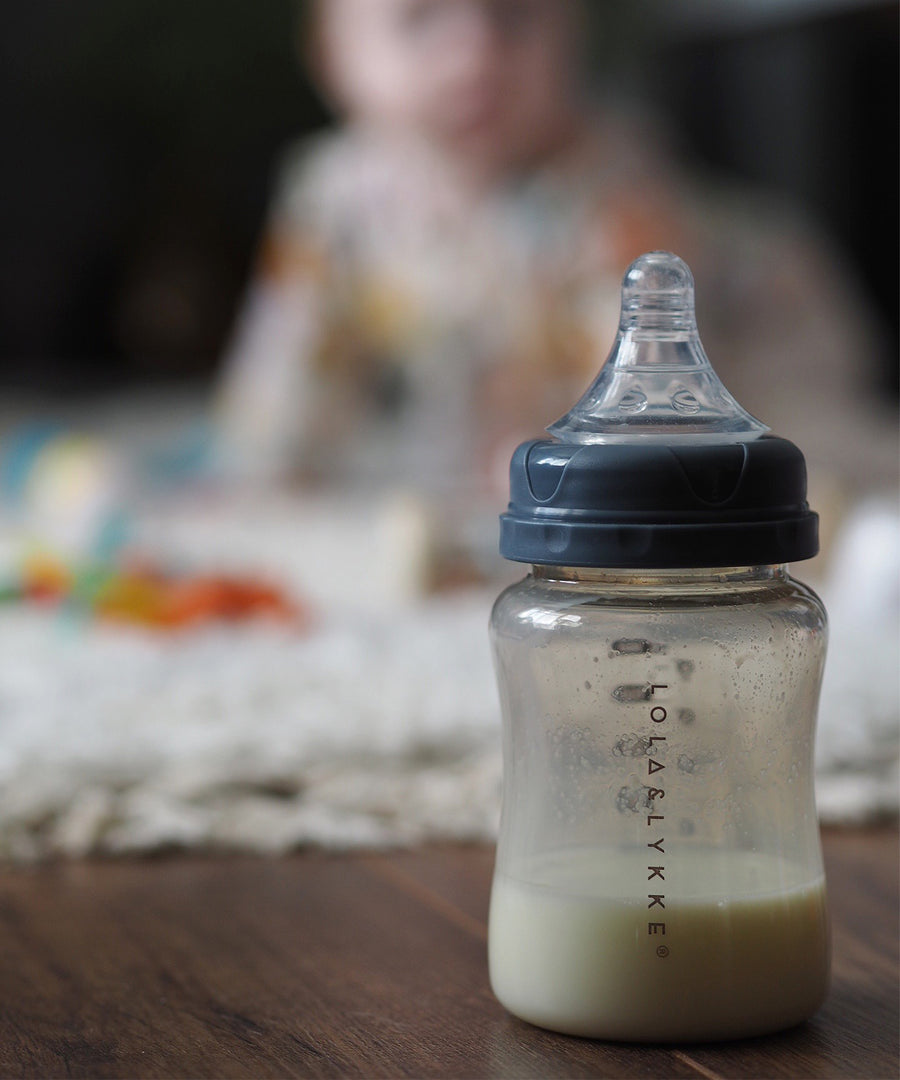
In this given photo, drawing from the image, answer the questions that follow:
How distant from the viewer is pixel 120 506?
1841 millimetres

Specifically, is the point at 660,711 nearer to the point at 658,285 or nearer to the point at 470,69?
the point at 658,285

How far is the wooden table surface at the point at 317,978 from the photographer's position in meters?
0.49

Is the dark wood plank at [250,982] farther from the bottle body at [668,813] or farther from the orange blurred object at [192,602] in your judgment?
the orange blurred object at [192,602]

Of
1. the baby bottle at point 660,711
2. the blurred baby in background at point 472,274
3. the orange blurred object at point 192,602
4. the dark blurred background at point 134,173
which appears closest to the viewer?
the baby bottle at point 660,711

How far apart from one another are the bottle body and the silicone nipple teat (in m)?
0.05

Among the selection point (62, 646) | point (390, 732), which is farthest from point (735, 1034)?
point (62, 646)

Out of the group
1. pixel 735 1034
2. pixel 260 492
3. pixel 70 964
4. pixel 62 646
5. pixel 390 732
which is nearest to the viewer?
pixel 735 1034

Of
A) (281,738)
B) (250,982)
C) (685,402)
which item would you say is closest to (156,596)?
(281,738)

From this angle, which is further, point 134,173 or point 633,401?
point 134,173

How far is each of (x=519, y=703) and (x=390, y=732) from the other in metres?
0.37

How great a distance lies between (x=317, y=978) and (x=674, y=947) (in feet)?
0.52

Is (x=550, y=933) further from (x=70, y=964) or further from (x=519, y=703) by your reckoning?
(x=70, y=964)

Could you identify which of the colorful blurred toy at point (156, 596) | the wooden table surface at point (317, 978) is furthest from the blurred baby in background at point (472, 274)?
the wooden table surface at point (317, 978)

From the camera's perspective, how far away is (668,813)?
19.6 inches
